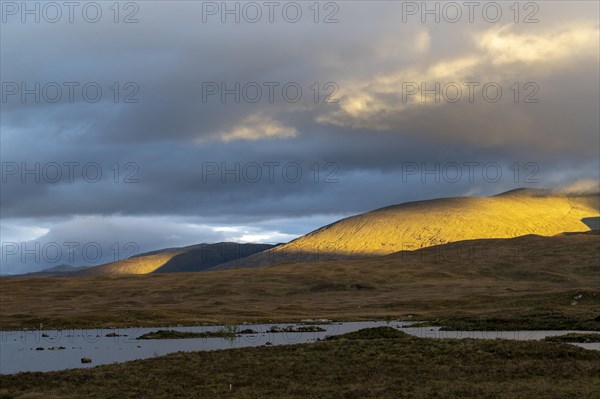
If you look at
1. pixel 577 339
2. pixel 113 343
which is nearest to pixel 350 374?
pixel 577 339

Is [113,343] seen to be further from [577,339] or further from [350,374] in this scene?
[577,339]

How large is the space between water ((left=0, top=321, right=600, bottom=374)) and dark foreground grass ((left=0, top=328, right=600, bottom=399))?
39.4ft

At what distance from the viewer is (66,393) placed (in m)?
45.9

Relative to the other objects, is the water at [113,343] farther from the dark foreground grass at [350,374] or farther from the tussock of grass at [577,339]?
the dark foreground grass at [350,374]

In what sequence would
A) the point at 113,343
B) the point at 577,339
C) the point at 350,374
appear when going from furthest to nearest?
the point at 113,343 < the point at 577,339 < the point at 350,374

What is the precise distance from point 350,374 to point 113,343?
47.3 metres

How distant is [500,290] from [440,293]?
16.7 m

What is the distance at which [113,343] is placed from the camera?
89.3 metres

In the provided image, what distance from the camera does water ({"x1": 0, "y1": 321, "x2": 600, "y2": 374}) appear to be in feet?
228

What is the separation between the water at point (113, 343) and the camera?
69562 millimetres

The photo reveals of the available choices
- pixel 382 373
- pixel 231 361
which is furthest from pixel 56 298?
pixel 382 373

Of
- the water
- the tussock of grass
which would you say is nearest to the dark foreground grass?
the water

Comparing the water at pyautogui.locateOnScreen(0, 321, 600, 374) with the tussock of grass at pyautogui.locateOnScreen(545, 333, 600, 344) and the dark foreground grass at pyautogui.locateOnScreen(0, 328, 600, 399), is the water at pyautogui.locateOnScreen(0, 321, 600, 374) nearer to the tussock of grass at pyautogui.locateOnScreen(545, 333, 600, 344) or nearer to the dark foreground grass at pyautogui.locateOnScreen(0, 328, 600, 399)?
the tussock of grass at pyautogui.locateOnScreen(545, 333, 600, 344)

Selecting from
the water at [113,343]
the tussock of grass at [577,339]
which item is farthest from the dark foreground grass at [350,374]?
the tussock of grass at [577,339]
